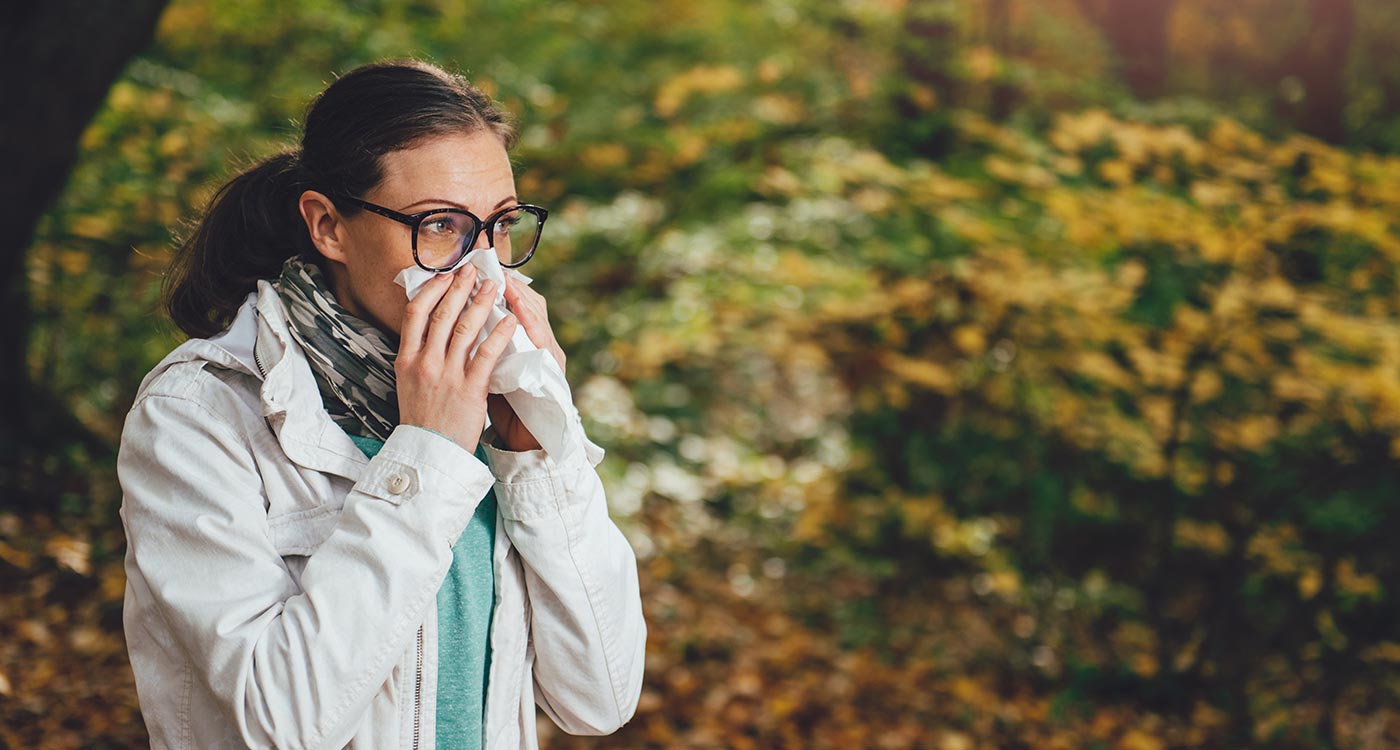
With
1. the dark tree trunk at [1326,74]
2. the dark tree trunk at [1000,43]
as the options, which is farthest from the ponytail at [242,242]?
the dark tree trunk at [1326,74]

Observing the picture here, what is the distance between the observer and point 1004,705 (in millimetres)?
4520

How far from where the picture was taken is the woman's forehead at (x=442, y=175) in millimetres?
1485

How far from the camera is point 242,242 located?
1660 millimetres

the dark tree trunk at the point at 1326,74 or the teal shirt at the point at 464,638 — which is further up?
the teal shirt at the point at 464,638

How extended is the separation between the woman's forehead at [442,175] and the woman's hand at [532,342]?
0.13 metres

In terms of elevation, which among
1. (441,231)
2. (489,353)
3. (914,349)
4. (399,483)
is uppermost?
(441,231)

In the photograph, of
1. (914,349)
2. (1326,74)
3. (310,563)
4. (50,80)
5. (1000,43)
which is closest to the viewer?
(310,563)

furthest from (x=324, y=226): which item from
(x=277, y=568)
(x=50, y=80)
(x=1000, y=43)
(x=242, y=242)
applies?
(x=1000, y=43)

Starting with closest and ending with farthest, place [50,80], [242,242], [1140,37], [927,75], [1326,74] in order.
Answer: [242,242], [50,80], [1326,74], [927,75], [1140,37]

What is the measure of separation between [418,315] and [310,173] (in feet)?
1.10

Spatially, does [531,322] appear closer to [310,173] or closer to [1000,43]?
[310,173]

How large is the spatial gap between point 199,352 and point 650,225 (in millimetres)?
3269

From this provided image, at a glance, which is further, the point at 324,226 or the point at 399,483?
the point at 324,226

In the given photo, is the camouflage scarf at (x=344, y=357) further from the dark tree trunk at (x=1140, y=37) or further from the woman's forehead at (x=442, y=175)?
the dark tree trunk at (x=1140, y=37)
